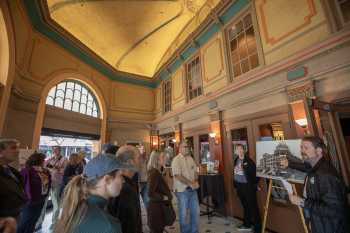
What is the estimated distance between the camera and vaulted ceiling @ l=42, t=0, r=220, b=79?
5512 mm

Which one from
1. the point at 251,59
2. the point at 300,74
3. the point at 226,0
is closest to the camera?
the point at 300,74

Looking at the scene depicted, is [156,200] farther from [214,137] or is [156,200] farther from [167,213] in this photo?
[214,137]

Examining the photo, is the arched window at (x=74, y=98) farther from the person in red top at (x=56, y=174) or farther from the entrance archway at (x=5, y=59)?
the person in red top at (x=56, y=174)

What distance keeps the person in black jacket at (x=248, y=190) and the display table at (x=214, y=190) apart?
27.7 inches

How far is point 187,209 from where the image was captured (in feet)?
9.04

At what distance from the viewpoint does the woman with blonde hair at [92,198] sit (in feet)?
2.62

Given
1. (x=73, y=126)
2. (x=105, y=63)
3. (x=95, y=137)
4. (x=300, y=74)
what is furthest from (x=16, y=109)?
(x=300, y=74)

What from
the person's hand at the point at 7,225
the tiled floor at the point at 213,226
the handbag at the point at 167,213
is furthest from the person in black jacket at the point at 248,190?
the person's hand at the point at 7,225

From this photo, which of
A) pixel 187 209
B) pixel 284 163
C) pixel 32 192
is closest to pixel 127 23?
pixel 32 192

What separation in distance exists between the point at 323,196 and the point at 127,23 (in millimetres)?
7104

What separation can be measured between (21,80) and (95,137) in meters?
3.44

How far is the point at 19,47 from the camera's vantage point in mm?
4148

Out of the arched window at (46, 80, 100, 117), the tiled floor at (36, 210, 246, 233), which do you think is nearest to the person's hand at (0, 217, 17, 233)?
the tiled floor at (36, 210, 246, 233)

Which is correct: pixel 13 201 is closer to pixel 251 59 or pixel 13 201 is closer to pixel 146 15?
pixel 251 59
